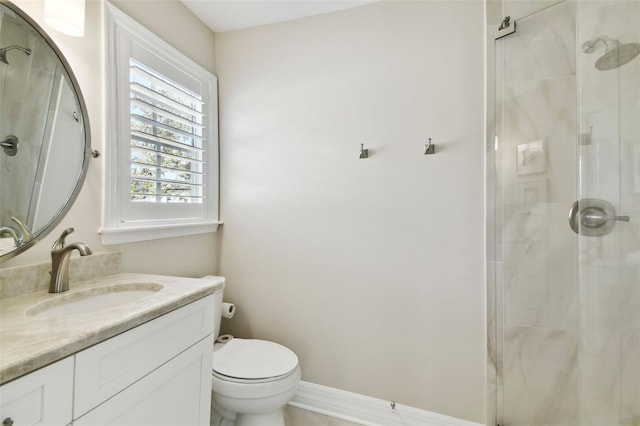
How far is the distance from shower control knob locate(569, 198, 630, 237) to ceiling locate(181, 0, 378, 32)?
4.67 ft

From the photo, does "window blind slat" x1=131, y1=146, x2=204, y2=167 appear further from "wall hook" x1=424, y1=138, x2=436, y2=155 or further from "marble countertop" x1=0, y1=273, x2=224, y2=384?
"wall hook" x1=424, y1=138, x2=436, y2=155

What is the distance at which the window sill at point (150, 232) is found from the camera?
126 cm

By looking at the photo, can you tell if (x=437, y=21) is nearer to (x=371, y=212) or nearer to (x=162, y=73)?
(x=371, y=212)

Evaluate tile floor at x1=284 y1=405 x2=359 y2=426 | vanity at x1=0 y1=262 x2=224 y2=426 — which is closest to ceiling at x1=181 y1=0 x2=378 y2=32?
vanity at x1=0 y1=262 x2=224 y2=426

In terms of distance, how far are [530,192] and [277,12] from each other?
65.0 inches

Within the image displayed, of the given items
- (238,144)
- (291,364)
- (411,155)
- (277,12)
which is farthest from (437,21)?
(291,364)

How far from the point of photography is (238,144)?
6.20 feet

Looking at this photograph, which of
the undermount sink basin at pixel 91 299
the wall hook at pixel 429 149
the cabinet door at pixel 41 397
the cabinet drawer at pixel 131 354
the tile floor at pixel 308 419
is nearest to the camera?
the cabinet door at pixel 41 397

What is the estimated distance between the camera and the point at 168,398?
2.97 feet

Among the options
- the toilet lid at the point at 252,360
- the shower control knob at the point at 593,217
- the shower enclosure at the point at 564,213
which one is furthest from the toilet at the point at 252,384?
the shower control knob at the point at 593,217

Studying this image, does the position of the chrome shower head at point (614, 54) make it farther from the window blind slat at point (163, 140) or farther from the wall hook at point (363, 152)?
the window blind slat at point (163, 140)

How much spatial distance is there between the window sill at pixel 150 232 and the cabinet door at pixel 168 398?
2.06ft

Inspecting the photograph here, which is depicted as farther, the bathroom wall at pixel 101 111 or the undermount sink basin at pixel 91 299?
the bathroom wall at pixel 101 111

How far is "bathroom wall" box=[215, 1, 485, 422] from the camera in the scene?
1.46 meters
